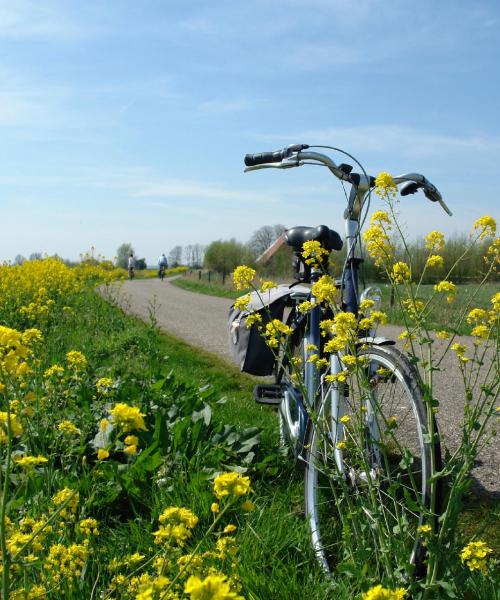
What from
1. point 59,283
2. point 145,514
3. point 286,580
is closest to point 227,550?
point 286,580

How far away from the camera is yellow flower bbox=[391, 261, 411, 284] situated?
7.79 ft

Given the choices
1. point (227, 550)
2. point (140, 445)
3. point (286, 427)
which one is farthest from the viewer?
point (286, 427)

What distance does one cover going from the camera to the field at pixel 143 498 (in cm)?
172

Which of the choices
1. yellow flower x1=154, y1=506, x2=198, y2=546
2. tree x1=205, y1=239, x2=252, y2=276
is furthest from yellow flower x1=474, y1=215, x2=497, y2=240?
tree x1=205, y1=239, x2=252, y2=276

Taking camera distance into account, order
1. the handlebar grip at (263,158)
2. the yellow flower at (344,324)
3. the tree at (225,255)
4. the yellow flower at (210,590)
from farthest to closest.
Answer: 1. the tree at (225,255)
2. the handlebar grip at (263,158)
3. the yellow flower at (344,324)
4. the yellow flower at (210,590)

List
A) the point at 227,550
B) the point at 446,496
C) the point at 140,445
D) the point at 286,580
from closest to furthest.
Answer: the point at 227,550
the point at 446,496
the point at 286,580
the point at 140,445

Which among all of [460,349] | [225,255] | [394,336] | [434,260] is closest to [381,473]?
[460,349]

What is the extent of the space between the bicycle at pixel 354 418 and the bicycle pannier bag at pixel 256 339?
0.40ft

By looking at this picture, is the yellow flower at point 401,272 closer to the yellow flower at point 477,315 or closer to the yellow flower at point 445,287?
the yellow flower at point 445,287

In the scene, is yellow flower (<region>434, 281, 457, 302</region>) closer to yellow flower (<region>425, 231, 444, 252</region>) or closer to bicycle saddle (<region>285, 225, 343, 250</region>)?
yellow flower (<region>425, 231, 444, 252</region>)

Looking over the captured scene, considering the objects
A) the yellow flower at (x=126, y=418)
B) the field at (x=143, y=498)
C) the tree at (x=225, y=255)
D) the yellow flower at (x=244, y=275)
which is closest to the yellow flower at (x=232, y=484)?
the field at (x=143, y=498)

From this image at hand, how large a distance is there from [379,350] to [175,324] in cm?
996

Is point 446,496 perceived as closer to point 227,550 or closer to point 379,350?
point 379,350

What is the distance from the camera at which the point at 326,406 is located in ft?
10.2
